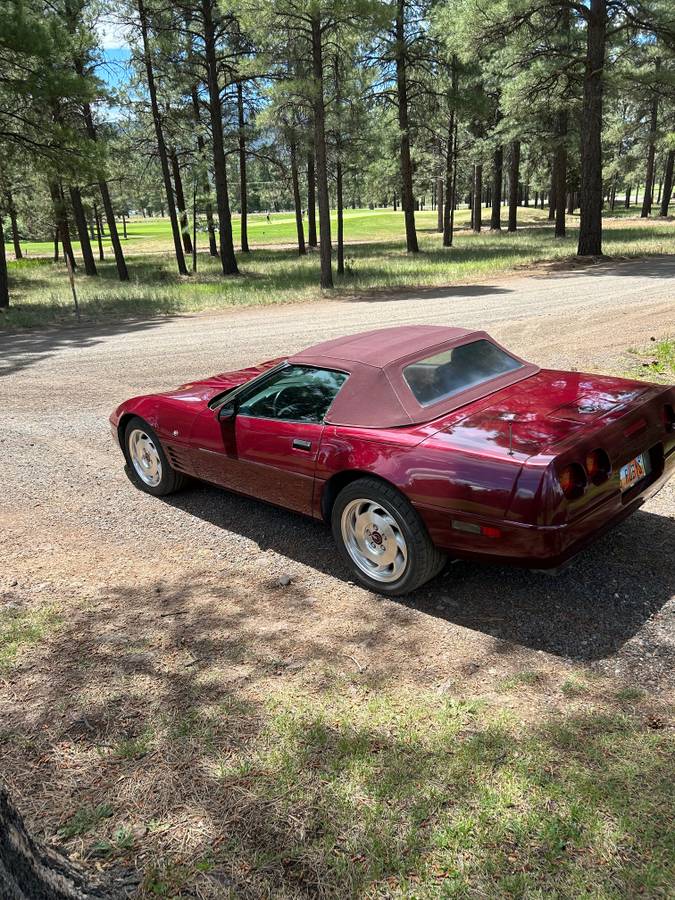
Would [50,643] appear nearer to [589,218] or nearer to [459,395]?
[459,395]

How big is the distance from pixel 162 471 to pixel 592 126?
22.1 metres

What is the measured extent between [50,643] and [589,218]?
24104mm

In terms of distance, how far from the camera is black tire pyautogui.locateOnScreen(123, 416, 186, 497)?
5.42 metres

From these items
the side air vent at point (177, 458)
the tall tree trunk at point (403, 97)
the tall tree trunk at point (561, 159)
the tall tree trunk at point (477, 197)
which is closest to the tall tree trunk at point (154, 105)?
the tall tree trunk at point (403, 97)

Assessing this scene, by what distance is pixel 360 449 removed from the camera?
3.79m

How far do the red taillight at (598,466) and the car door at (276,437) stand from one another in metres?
1.57

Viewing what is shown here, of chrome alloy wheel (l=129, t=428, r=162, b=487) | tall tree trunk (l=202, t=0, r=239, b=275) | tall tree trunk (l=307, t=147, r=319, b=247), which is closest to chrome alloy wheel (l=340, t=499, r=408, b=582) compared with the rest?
chrome alloy wheel (l=129, t=428, r=162, b=487)

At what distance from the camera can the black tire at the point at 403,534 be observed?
3.56m

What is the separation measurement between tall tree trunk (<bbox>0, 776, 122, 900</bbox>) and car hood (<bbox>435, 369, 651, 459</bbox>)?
243 cm

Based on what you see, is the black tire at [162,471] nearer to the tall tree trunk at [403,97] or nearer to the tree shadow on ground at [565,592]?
the tree shadow on ground at [565,592]

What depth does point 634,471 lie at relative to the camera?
368cm

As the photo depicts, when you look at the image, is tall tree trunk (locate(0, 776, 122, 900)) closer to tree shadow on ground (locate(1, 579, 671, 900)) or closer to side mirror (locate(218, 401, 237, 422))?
tree shadow on ground (locate(1, 579, 671, 900))

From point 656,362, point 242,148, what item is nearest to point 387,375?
point 656,362

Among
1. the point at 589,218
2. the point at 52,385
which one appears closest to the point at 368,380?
the point at 52,385
